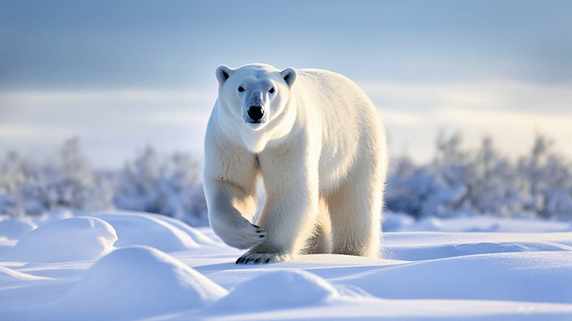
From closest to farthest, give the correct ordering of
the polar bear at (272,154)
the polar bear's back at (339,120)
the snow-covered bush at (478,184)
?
the polar bear at (272,154) < the polar bear's back at (339,120) < the snow-covered bush at (478,184)

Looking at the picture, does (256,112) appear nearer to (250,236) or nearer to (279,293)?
(250,236)

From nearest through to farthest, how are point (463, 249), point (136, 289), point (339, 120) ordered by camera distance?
point (136, 289) → point (339, 120) → point (463, 249)

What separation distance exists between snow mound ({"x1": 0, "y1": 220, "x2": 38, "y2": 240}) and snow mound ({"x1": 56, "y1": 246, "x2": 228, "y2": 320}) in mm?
4565

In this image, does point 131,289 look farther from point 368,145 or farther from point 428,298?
point 368,145

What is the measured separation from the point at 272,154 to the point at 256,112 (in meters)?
0.56

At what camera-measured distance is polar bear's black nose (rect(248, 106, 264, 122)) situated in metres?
3.16

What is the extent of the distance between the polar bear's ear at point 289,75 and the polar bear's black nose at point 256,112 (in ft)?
1.69

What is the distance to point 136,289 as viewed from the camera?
6.83 feet

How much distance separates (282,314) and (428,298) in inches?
31.6

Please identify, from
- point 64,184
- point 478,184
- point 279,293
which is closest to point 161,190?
point 64,184

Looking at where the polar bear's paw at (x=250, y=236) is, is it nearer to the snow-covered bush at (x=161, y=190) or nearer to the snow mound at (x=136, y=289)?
the snow mound at (x=136, y=289)

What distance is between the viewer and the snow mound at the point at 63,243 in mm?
4469

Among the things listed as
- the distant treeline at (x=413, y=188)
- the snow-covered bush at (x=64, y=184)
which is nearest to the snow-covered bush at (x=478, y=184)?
the distant treeline at (x=413, y=188)

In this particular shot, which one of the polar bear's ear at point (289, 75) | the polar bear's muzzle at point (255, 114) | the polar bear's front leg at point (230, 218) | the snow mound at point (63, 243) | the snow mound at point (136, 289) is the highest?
the polar bear's ear at point (289, 75)
